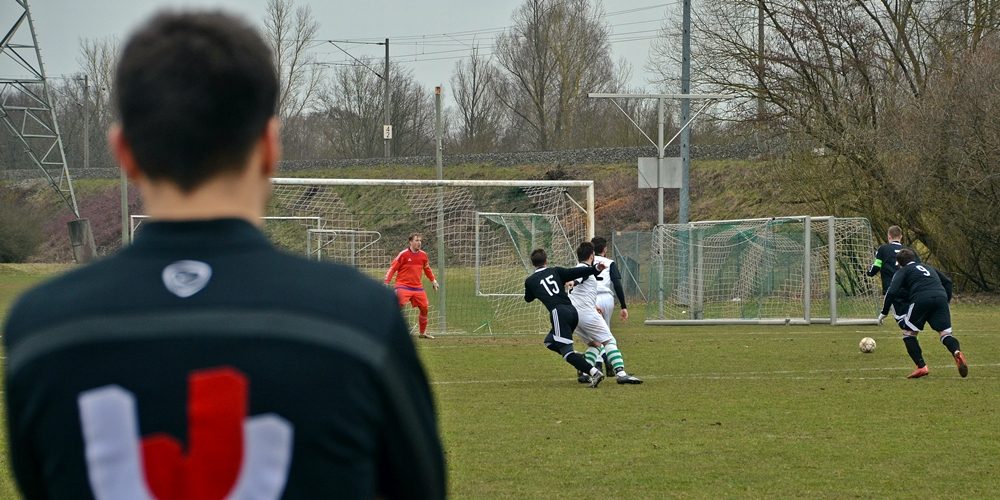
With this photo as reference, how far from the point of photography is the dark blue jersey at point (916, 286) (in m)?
14.0

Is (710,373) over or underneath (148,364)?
underneath

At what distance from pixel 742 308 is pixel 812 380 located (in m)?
12.5

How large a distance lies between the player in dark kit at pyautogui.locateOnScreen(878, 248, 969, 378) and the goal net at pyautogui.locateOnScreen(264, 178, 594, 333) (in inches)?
301

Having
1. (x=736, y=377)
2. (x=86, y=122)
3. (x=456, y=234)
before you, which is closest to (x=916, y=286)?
(x=736, y=377)

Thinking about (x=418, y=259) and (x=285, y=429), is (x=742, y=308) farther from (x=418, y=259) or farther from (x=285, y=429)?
(x=285, y=429)

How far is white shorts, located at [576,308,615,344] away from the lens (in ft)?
45.1

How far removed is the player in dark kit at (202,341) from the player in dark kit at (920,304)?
12.9 m

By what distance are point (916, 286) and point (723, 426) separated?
16.3 feet

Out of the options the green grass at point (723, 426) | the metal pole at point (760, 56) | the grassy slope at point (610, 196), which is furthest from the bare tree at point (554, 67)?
the green grass at point (723, 426)

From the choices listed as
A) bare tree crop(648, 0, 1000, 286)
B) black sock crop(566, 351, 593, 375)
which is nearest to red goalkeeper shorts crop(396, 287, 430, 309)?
black sock crop(566, 351, 593, 375)

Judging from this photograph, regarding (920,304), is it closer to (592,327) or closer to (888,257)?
(592,327)

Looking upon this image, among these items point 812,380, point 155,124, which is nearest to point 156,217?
point 155,124

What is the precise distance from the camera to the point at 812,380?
1384 centimetres

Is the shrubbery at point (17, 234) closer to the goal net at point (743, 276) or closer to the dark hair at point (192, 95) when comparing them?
the goal net at point (743, 276)
